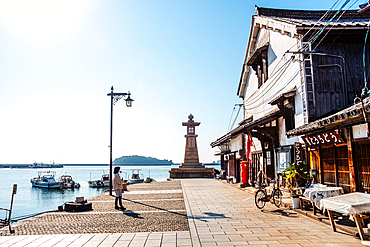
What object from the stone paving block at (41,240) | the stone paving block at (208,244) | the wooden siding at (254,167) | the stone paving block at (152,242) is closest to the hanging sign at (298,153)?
the wooden siding at (254,167)

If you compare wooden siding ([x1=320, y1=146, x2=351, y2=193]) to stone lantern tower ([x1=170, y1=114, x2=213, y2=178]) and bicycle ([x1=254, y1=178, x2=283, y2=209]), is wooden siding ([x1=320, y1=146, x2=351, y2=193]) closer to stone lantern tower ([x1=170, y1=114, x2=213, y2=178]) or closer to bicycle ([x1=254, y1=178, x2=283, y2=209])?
bicycle ([x1=254, y1=178, x2=283, y2=209])

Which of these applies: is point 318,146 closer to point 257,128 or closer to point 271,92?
point 257,128

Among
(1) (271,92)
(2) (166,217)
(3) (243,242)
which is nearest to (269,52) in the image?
(1) (271,92)

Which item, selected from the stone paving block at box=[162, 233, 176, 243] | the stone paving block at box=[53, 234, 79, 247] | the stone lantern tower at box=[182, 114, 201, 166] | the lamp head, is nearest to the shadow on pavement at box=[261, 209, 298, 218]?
the stone paving block at box=[162, 233, 176, 243]

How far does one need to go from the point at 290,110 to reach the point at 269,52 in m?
4.70

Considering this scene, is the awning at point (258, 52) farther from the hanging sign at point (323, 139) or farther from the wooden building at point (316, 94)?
the hanging sign at point (323, 139)

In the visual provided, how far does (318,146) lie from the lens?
9891 mm

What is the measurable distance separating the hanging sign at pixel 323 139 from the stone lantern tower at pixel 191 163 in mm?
24651

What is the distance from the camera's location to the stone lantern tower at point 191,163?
34094 mm

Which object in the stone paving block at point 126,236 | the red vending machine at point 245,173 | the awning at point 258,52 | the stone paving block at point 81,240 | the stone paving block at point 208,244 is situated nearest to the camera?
the stone paving block at point 208,244

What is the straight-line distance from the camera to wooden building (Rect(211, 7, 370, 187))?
26.9ft

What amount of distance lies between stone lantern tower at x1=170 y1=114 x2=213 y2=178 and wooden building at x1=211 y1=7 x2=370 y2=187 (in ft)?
59.6

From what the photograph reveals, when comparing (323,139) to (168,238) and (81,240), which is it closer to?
(168,238)

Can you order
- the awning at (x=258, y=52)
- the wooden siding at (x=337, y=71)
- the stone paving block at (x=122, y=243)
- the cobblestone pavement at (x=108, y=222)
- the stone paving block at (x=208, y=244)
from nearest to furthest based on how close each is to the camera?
the stone paving block at (x=208, y=244) → the stone paving block at (x=122, y=243) → the cobblestone pavement at (x=108, y=222) → the wooden siding at (x=337, y=71) → the awning at (x=258, y=52)
